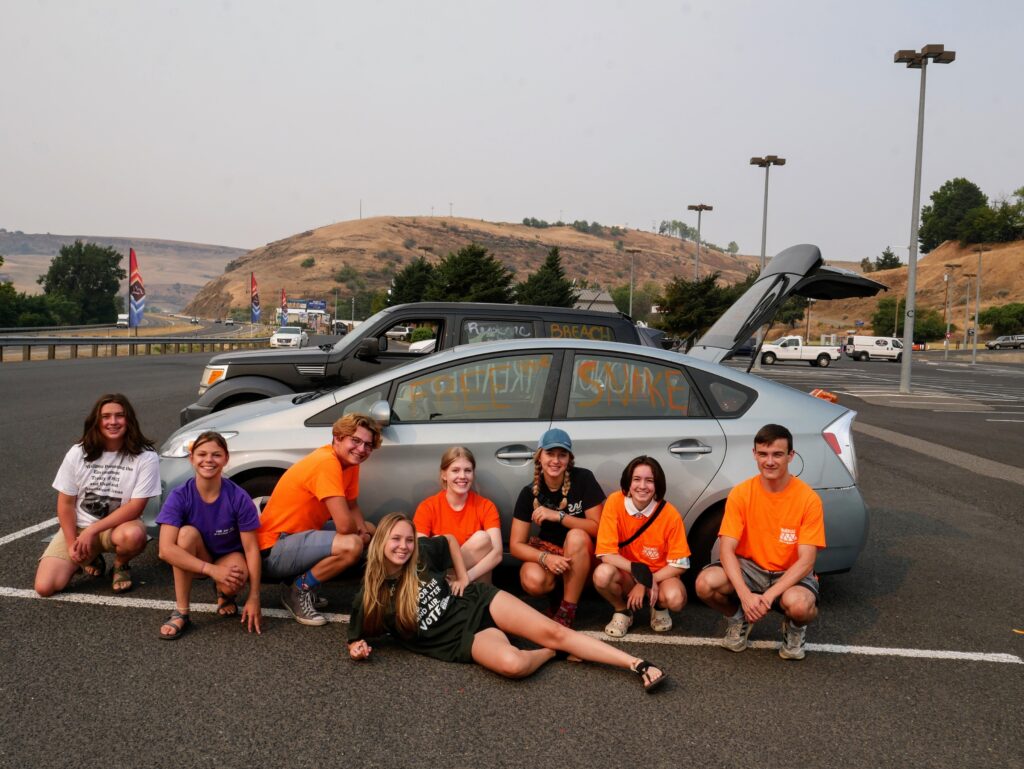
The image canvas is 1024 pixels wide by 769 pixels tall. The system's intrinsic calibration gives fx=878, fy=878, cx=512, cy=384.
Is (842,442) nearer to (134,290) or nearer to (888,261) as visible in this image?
(134,290)

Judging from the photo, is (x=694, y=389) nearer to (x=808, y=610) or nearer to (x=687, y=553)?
(x=687, y=553)

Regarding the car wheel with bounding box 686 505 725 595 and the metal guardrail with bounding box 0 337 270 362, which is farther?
the metal guardrail with bounding box 0 337 270 362

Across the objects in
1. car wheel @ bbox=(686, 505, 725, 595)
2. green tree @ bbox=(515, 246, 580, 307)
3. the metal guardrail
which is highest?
green tree @ bbox=(515, 246, 580, 307)

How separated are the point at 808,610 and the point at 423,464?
228 centimetres

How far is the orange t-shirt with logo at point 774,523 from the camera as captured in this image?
449cm

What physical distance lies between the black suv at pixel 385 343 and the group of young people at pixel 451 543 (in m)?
3.67

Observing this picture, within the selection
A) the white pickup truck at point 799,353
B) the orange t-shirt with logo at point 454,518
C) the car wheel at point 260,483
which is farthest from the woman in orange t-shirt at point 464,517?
the white pickup truck at point 799,353

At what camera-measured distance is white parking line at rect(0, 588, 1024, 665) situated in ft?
14.9

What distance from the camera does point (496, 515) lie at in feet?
16.1

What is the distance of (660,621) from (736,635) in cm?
43

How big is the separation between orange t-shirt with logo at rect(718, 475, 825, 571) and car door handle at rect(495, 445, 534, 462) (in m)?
1.22

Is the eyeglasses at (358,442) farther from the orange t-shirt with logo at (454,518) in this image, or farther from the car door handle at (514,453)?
the car door handle at (514,453)

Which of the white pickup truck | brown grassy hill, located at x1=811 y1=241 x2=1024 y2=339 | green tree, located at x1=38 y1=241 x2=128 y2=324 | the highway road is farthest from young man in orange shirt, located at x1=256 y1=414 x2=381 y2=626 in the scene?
brown grassy hill, located at x1=811 y1=241 x2=1024 y2=339

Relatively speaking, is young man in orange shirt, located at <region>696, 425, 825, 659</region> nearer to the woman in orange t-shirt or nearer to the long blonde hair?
the woman in orange t-shirt
